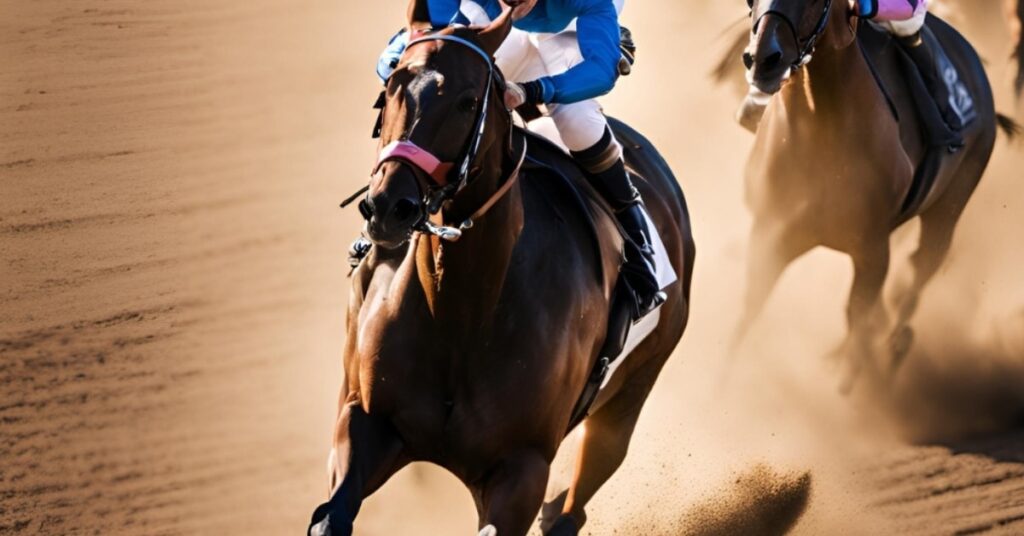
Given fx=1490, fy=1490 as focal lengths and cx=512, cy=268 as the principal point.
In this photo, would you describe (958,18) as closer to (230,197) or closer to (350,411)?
(230,197)

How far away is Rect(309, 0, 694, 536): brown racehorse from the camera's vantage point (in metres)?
4.24

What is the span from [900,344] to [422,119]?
17.0ft

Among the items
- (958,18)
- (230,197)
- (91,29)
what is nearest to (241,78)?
(91,29)

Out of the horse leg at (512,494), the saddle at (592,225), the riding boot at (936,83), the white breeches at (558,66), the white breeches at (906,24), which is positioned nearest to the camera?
the horse leg at (512,494)

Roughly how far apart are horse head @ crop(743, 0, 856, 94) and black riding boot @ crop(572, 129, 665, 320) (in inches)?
57.9

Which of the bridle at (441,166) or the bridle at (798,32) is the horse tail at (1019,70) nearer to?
the bridle at (798,32)

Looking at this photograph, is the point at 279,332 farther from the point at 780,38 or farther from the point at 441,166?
the point at 441,166

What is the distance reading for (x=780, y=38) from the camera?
272 inches

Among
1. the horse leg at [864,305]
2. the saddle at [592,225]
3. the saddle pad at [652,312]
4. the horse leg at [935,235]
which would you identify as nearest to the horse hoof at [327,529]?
the saddle at [592,225]

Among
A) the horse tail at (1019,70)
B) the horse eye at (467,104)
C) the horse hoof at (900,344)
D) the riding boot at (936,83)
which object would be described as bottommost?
the horse hoof at (900,344)

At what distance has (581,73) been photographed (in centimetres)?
482

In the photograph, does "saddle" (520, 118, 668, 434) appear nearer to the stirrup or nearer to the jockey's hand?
the jockey's hand

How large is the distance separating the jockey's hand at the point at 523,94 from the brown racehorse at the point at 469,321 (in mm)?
39

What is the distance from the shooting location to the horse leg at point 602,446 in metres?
6.11
